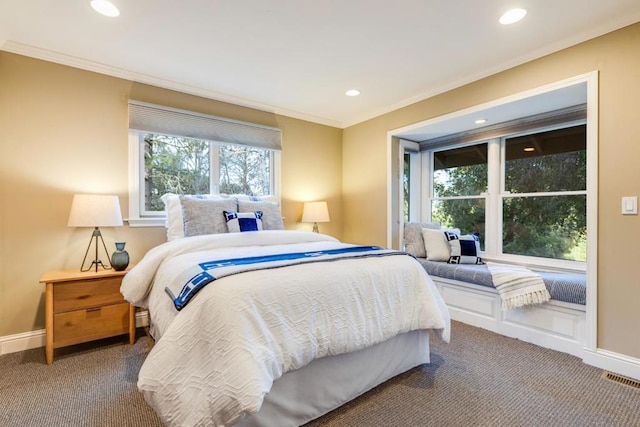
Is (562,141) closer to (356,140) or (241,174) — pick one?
(356,140)

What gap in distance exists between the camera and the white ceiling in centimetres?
196

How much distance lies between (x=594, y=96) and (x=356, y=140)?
256 cm

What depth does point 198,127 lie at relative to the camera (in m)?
3.23

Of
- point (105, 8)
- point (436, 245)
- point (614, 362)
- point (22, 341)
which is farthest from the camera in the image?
point (436, 245)

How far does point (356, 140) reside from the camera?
429 centimetres

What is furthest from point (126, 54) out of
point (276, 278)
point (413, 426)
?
point (413, 426)

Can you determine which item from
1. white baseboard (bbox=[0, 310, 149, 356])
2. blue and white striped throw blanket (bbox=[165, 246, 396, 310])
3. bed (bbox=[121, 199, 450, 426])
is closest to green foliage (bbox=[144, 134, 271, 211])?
bed (bbox=[121, 199, 450, 426])

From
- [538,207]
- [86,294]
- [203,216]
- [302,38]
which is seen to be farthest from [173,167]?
[538,207]

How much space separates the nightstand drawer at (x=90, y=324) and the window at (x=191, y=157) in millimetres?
843

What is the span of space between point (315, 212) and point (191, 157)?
1.56 m

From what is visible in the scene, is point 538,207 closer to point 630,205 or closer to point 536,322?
point 630,205

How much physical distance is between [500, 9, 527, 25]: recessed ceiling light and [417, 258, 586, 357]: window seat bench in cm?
197

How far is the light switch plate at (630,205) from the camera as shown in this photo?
202 centimetres

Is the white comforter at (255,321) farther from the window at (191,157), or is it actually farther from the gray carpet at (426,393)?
the window at (191,157)
